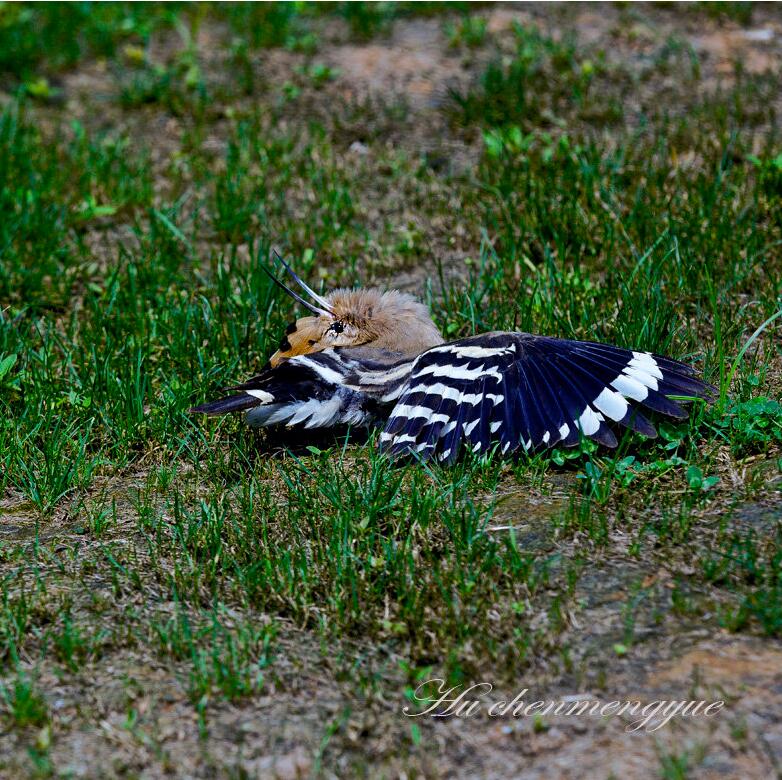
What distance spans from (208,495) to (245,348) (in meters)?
0.96

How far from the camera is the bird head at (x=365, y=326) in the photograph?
3922mm

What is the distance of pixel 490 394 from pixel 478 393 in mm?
39

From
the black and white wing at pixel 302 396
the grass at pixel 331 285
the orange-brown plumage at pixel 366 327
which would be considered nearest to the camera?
the grass at pixel 331 285

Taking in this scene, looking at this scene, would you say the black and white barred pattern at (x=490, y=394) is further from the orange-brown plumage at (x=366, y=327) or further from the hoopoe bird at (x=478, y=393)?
the orange-brown plumage at (x=366, y=327)

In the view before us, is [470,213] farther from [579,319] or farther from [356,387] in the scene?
[356,387]

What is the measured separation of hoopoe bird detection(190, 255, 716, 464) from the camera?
11.0ft

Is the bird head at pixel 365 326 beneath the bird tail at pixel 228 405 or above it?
above

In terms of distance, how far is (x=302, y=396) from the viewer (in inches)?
141

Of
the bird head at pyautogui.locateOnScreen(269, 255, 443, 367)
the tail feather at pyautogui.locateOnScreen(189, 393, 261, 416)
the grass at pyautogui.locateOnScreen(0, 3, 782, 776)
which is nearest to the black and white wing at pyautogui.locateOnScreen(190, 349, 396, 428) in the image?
the tail feather at pyautogui.locateOnScreen(189, 393, 261, 416)

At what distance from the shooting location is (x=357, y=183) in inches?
220

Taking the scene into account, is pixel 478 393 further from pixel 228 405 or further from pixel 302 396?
pixel 228 405

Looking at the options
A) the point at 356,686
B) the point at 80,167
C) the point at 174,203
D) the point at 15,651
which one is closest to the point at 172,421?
the point at 15,651

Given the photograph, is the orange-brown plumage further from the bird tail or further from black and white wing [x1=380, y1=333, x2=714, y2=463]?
the bird tail

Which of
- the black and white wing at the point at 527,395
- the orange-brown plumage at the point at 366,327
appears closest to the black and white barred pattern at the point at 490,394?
the black and white wing at the point at 527,395
